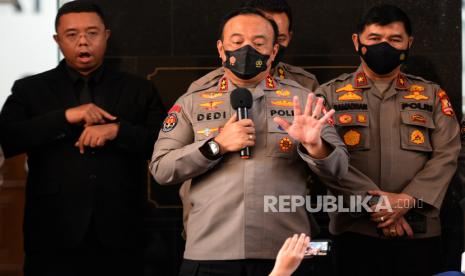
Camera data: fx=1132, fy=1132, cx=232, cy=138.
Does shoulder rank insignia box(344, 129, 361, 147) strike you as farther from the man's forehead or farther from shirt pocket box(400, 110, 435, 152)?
the man's forehead

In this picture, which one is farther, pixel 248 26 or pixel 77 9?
pixel 77 9

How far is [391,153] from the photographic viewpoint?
639 cm

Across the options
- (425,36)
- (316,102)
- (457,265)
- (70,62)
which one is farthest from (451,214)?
(70,62)

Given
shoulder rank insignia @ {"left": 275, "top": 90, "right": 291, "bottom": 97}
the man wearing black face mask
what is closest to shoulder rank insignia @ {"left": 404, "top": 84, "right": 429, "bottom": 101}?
the man wearing black face mask

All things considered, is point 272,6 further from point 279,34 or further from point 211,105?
point 211,105

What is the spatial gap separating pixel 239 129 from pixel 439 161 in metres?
1.45

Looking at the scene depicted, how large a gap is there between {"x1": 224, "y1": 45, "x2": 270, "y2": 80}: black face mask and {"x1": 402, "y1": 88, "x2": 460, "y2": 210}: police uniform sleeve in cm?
119

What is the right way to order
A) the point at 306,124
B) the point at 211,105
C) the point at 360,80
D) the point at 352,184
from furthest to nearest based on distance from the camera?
the point at 360,80
the point at 352,184
the point at 211,105
the point at 306,124

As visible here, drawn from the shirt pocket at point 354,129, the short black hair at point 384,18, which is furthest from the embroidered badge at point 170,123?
the short black hair at point 384,18

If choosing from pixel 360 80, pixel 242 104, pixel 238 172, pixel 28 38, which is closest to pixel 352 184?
pixel 360 80

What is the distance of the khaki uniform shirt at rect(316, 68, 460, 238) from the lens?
20.7 ft

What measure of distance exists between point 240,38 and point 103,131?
3.58 ft

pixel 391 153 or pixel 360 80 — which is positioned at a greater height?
pixel 360 80

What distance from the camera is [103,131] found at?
640cm
